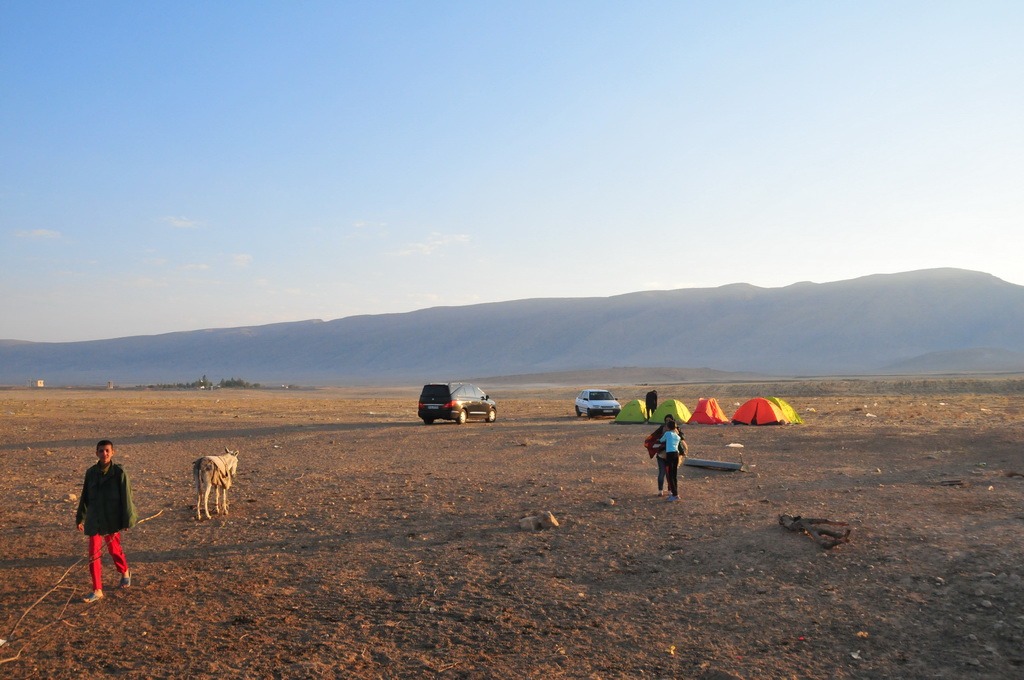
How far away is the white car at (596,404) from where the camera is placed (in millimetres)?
31438

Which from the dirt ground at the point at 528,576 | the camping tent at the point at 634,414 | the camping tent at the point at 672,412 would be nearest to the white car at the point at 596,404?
the camping tent at the point at 634,414

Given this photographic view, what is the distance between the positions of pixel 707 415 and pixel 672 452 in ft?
53.6

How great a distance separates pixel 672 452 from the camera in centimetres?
1154

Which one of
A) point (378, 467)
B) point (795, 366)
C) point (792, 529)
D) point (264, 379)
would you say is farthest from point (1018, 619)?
point (264, 379)

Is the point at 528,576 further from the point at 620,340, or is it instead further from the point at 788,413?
the point at 620,340

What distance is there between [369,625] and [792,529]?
5.55 meters

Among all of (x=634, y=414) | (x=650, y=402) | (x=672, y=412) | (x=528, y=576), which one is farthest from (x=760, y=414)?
(x=528, y=576)

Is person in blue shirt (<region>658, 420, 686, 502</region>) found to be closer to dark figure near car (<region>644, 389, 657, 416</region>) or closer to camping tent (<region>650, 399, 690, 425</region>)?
camping tent (<region>650, 399, 690, 425</region>)

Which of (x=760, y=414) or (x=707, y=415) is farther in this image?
(x=707, y=415)

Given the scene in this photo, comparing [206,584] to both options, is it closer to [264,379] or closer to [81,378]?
[264,379]

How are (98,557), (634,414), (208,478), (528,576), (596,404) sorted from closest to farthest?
(98,557), (528,576), (208,478), (634,414), (596,404)

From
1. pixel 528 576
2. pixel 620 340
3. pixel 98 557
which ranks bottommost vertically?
pixel 528 576

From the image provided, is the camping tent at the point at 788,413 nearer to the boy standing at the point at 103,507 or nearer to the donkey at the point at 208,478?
the donkey at the point at 208,478

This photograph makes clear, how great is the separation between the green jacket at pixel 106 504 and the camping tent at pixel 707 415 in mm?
22747
